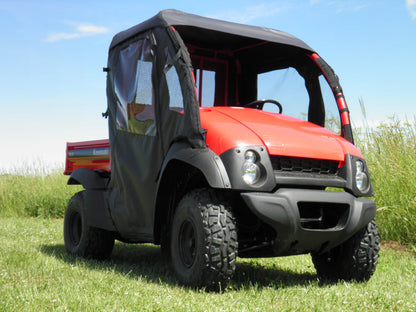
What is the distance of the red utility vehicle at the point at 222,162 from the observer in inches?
159

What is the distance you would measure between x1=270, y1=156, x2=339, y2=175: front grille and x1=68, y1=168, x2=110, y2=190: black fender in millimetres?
2446

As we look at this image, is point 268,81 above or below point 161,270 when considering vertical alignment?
above

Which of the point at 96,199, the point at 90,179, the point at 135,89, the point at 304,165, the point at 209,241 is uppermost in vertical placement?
the point at 135,89

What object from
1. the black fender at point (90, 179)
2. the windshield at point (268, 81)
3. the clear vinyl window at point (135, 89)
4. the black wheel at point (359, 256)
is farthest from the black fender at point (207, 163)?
the black fender at point (90, 179)

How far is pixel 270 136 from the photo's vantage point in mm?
4211

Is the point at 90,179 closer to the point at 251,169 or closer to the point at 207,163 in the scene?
the point at 207,163

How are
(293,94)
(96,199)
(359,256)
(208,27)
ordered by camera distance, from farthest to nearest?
(96,199) → (293,94) → (208,27) → (359,256)

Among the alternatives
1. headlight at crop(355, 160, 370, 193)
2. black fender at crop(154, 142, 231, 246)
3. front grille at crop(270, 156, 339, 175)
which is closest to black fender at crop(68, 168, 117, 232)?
black fender at crop(154, 142, 231, 246)

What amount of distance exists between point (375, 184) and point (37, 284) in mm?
5130

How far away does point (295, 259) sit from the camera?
245 inches

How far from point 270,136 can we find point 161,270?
182cm

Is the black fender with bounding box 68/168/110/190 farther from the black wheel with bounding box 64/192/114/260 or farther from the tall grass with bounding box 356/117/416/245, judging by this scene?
the tall grass with bounding box 356/117/416/245

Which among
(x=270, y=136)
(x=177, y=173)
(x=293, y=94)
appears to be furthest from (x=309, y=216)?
(x=293, y=94)

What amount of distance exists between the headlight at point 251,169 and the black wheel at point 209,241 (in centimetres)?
29
